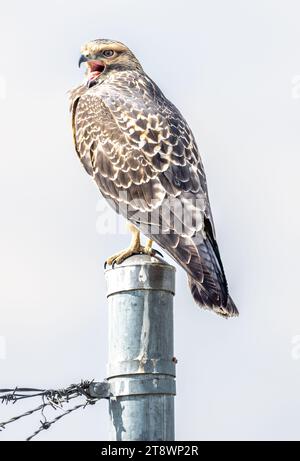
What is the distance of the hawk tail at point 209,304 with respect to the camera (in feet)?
26.3

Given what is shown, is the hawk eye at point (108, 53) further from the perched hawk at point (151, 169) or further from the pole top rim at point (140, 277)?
the pole top rim at point (140, 277)

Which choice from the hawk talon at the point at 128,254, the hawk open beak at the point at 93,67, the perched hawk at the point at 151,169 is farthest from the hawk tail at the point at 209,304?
the hawk open beak at the point at 93,67

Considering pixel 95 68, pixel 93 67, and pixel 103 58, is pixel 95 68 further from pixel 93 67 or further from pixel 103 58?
pixel 103 58

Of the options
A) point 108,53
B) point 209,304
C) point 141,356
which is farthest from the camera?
point 108,53

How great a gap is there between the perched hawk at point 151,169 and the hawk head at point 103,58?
0.21 meters

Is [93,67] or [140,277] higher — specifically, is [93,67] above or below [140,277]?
above

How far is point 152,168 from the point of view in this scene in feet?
32.7

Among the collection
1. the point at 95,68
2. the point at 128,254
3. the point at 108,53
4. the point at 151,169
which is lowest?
the point at 128,254

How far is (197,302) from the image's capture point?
8289mm

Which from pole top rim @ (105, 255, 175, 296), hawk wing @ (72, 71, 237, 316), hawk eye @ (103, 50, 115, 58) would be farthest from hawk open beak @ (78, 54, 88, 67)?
pole top rim @ (105, 255, 175, 296)

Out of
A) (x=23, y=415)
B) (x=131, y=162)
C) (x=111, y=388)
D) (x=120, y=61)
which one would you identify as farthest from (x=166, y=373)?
(x=120, y=61)

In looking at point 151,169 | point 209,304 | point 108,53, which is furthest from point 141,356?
point 108,53

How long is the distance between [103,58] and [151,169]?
256 cm

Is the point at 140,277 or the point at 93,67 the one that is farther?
the point at 93,67
